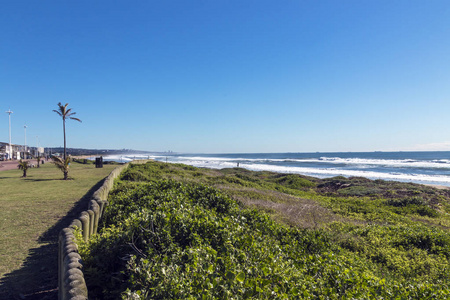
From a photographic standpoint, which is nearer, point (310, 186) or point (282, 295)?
point (282, 295)

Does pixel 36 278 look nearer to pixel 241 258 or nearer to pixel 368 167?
pixel 241 258

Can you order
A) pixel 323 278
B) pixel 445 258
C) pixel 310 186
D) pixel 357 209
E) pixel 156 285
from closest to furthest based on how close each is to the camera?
pixel 156 285, pixel 323 278, pixel 445 258, pixel 357 209, pixel 310 186

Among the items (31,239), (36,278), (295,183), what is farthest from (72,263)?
(295,183)

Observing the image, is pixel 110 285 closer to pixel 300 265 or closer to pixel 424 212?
pixel 300 265

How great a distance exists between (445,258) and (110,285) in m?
7.70

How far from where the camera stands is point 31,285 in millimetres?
4441

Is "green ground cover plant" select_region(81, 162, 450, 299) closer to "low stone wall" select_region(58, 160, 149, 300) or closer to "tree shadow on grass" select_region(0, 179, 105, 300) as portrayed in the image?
"low stone wall" select_region(58, 160, 149, 300)

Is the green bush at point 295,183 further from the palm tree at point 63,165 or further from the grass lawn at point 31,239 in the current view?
the palm tree at point 63,165

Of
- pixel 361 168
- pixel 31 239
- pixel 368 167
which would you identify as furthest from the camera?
pixel 368 167

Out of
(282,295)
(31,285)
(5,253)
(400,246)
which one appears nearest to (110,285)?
(31,285)

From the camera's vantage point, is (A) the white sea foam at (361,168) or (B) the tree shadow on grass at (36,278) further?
(A) the white sea foam at (361,168)

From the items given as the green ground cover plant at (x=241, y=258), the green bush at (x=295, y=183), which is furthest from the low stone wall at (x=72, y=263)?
the green bush at (x=295, y=183)

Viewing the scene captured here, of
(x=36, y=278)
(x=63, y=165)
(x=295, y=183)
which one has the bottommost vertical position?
(x=295, y=183)

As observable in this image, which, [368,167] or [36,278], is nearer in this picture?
[36,278]
